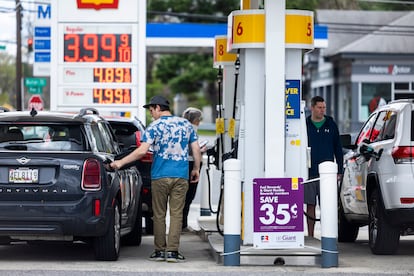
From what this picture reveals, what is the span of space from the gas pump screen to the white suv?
1332 mm

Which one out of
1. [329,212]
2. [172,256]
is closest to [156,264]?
[172,256]

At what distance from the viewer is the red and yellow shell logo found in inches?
933

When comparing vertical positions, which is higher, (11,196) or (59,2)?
(59,2)

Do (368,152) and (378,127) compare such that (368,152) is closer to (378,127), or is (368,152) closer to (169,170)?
(378,127)

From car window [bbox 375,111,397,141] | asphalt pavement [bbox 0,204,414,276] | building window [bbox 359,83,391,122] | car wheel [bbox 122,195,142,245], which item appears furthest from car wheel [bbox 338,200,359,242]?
building window [bbox 359,83,391,122]

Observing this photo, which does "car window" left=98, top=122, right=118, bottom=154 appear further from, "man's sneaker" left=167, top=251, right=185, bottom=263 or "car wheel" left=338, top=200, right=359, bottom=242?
"car wheel" left=338, top=200, right=359, bottom=242

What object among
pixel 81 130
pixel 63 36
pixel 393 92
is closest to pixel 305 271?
pixel 81 130

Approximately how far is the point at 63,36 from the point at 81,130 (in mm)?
11716

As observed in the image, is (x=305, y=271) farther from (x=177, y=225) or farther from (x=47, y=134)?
(x=47, y=134)

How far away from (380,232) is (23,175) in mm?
4249

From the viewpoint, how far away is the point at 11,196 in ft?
38.0

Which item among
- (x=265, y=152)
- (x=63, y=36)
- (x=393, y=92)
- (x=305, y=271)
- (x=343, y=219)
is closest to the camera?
(x=305, y=271)

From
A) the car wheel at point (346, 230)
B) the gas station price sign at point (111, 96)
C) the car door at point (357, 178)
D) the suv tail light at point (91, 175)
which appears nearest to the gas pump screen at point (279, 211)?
the suv tail light at point (91, 175)

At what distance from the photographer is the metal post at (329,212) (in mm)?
11578
